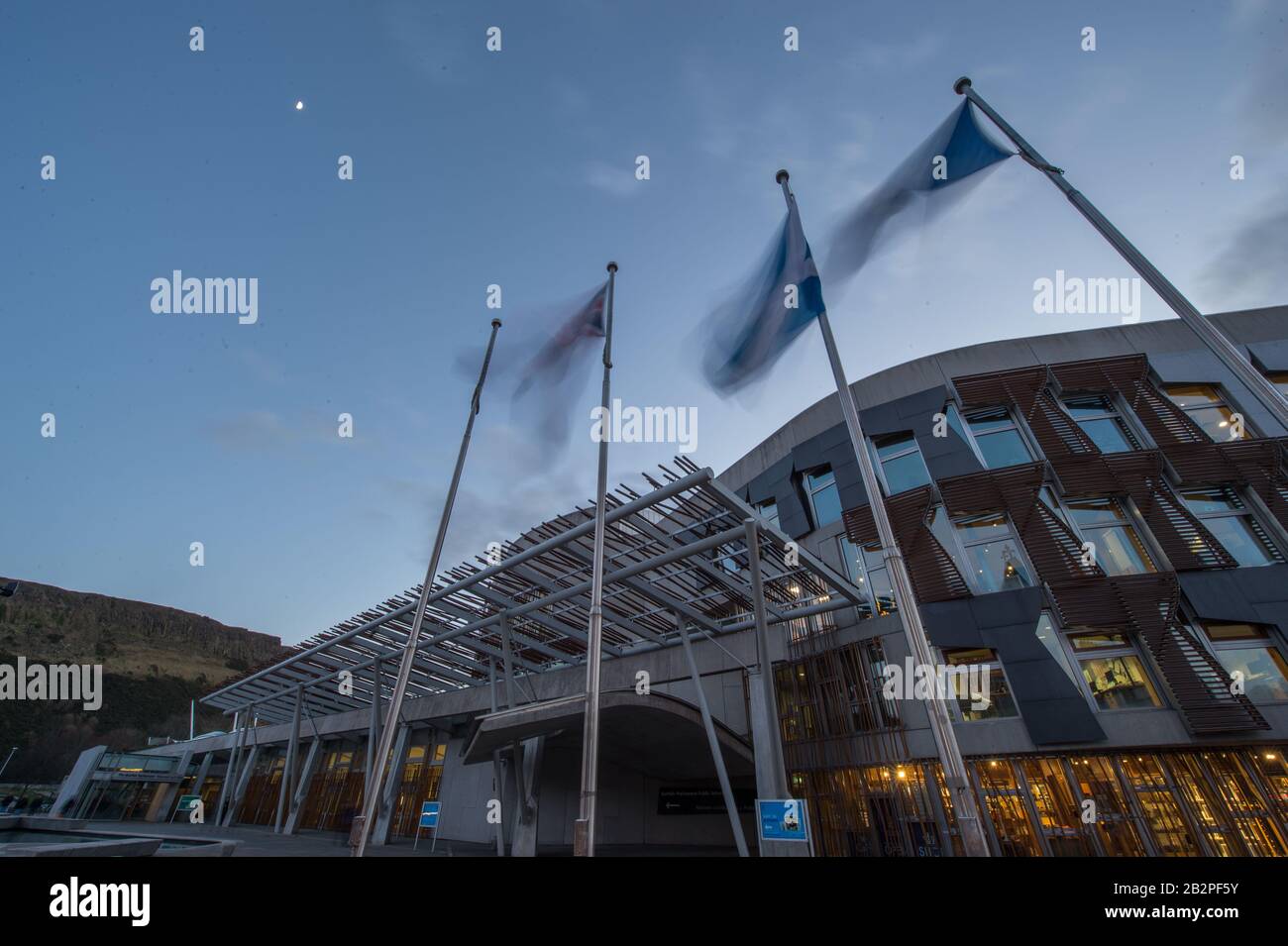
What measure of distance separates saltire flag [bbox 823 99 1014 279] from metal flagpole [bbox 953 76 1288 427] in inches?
11.9

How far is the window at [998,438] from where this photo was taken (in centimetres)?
1988

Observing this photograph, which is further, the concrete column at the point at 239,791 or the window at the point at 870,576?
the concrete column at the point at 239,791

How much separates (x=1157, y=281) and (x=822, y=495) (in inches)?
582

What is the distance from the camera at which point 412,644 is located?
11695 millimetres

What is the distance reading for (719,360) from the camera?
12.2 metres

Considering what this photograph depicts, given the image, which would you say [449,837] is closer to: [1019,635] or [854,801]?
[854,801]

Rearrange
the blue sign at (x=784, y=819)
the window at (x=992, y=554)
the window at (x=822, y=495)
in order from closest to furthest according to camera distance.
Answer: the blue sign at (x=784, y=819) < the window at (x=992, y=554) < the window at (x=822, y=495)

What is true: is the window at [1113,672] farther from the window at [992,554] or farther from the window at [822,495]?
the window at [822,495]

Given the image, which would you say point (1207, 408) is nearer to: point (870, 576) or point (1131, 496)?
point (1131, 496)

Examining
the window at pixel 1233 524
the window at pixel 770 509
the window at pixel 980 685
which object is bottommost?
the window at pixel 980 685

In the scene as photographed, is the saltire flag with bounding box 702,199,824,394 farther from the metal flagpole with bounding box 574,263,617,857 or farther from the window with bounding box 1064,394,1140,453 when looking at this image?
the window with bounding box 1064,394,1140,453

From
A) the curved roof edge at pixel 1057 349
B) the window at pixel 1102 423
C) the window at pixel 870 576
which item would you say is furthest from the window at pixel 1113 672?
the curved roof edge at pixel 1057 349

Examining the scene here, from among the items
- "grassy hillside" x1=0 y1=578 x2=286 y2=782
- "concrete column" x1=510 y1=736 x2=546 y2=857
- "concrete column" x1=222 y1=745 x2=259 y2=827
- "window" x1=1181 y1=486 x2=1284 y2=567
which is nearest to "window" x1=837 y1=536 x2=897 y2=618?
"window" x1=1181 y1=486 x2=1284 y2=567

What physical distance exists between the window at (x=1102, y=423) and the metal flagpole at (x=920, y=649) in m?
15.2
